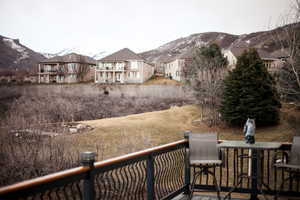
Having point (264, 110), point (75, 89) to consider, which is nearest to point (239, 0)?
point (264, 110)

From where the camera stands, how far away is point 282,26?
1127 centimetres

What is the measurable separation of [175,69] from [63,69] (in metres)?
20.8

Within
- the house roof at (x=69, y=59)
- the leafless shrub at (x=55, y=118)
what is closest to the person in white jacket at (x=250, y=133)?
the leafless shrub at (x=55, y=118)

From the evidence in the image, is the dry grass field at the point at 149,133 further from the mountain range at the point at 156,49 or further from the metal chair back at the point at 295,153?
the metal chair back at the point at 295,153

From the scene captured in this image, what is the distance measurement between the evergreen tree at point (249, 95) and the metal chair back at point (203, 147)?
13751mm

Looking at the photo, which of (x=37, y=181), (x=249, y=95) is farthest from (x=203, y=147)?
(x=249, y=95)

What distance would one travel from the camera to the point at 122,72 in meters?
45.8

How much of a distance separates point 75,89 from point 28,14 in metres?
18.3

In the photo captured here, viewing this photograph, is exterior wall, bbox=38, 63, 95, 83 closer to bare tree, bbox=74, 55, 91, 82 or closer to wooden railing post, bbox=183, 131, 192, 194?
bare tree, bbox=74, 55, 91, 82

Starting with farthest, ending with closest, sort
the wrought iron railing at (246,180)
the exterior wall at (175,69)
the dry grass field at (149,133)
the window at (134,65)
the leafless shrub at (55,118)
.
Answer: the exterior wall at (175,69)
the window at (134,65)
the dry grass field at (149,133)
the leafless shrub at (55,118)
the wrought iron railing at (246,180)

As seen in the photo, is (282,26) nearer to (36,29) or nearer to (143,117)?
(143,117)

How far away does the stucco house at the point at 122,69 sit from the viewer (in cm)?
4519

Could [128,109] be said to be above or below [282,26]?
below

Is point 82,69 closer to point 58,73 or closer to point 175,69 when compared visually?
point 58,73
